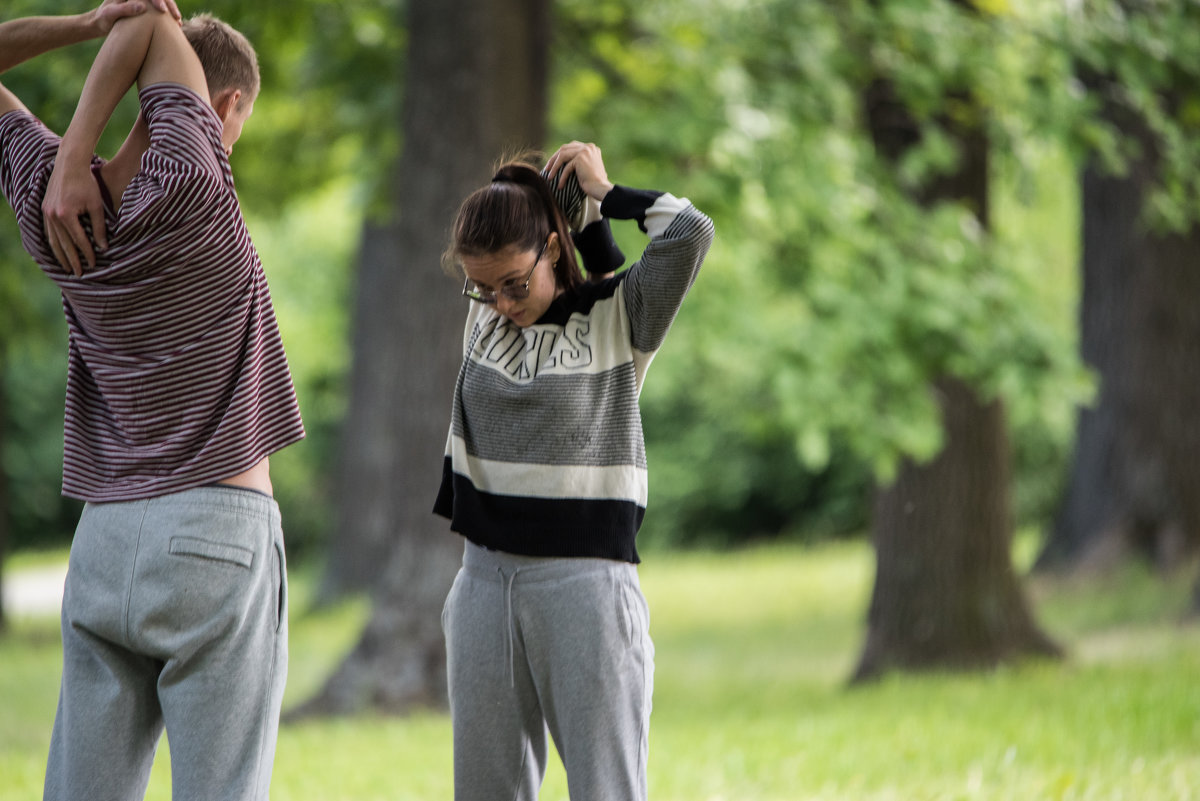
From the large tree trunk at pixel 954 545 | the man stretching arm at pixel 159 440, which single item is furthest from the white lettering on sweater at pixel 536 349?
the large tree trunk at pixel 954 545

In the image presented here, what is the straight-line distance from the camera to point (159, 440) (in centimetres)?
223

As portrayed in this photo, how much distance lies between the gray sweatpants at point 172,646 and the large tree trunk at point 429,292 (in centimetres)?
449

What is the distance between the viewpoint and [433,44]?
6.79 m

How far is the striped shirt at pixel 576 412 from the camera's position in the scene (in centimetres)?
248

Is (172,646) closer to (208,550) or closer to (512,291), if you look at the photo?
(208,550)

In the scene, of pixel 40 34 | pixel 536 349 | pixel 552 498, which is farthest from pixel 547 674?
pixel 40 34

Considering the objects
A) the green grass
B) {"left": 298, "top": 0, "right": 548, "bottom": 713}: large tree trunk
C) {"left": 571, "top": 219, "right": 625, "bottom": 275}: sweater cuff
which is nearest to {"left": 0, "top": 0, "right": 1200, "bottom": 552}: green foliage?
{"left": 298, "top": 0, "right": 548, "bottom": 713}: large tree trunk

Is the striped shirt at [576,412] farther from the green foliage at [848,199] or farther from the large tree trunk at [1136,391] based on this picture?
the large tree trunk at [1136,391]

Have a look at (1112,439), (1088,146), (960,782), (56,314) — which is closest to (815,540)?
(1112,439)

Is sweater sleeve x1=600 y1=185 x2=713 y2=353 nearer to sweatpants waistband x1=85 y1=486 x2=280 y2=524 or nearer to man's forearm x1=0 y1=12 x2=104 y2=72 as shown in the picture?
sweatpants waistband x1=85 y1=486 x2=280 y2=524

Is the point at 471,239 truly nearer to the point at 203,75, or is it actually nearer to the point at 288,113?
the point at 203,75

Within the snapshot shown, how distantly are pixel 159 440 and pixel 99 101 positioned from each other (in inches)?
24.1

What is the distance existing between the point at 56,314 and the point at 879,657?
9.09 metres

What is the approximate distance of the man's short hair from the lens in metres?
2.39
